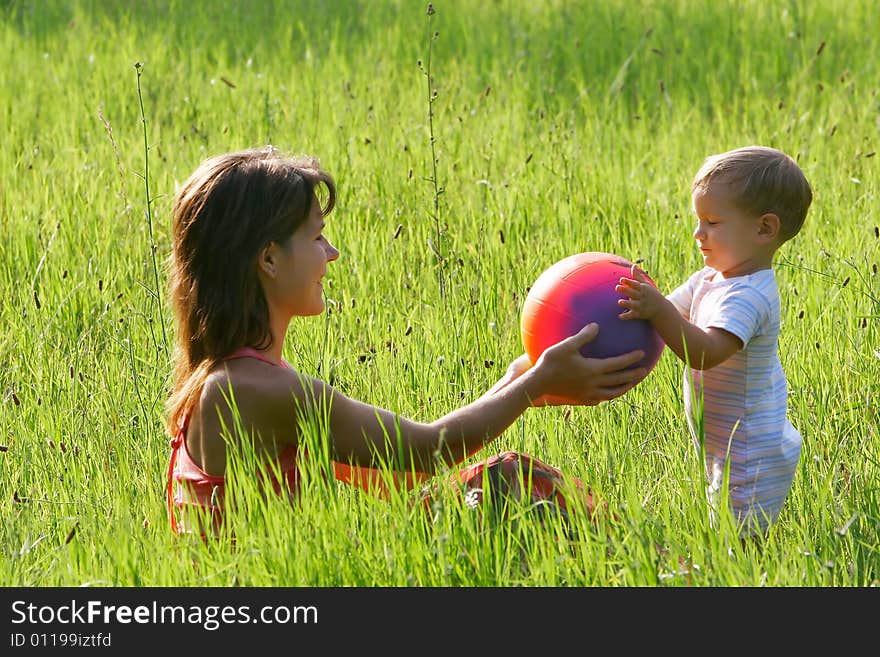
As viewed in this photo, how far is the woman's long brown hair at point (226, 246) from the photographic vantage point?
3.36 metres

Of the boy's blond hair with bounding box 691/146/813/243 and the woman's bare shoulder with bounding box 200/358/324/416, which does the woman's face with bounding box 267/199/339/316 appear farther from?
the boy's blond hair with bounding box 691/146/813/243

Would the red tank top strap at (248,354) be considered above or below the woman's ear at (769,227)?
below

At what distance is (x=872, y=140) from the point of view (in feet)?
23.4

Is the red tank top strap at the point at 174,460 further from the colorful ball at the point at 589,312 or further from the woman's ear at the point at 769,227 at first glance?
the woman's ear at the point at 769,227

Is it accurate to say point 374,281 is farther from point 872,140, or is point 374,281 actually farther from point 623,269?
point 872,140

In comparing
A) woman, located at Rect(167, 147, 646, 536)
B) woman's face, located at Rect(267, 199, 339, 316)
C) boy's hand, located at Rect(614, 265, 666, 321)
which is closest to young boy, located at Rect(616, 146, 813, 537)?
boy's hand, located at Rect(614, 265, 666, 321)

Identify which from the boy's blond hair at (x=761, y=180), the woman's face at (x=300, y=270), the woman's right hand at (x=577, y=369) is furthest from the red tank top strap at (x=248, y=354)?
the boy's blond hair at (x=761, y=180)

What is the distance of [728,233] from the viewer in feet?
11.7

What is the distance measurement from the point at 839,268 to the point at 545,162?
6.48 feet

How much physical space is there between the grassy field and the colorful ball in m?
0.42

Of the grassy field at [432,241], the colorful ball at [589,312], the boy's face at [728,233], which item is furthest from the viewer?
the boy's face at [728,233]

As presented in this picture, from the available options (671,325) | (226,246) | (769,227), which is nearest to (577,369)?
(671,325)
